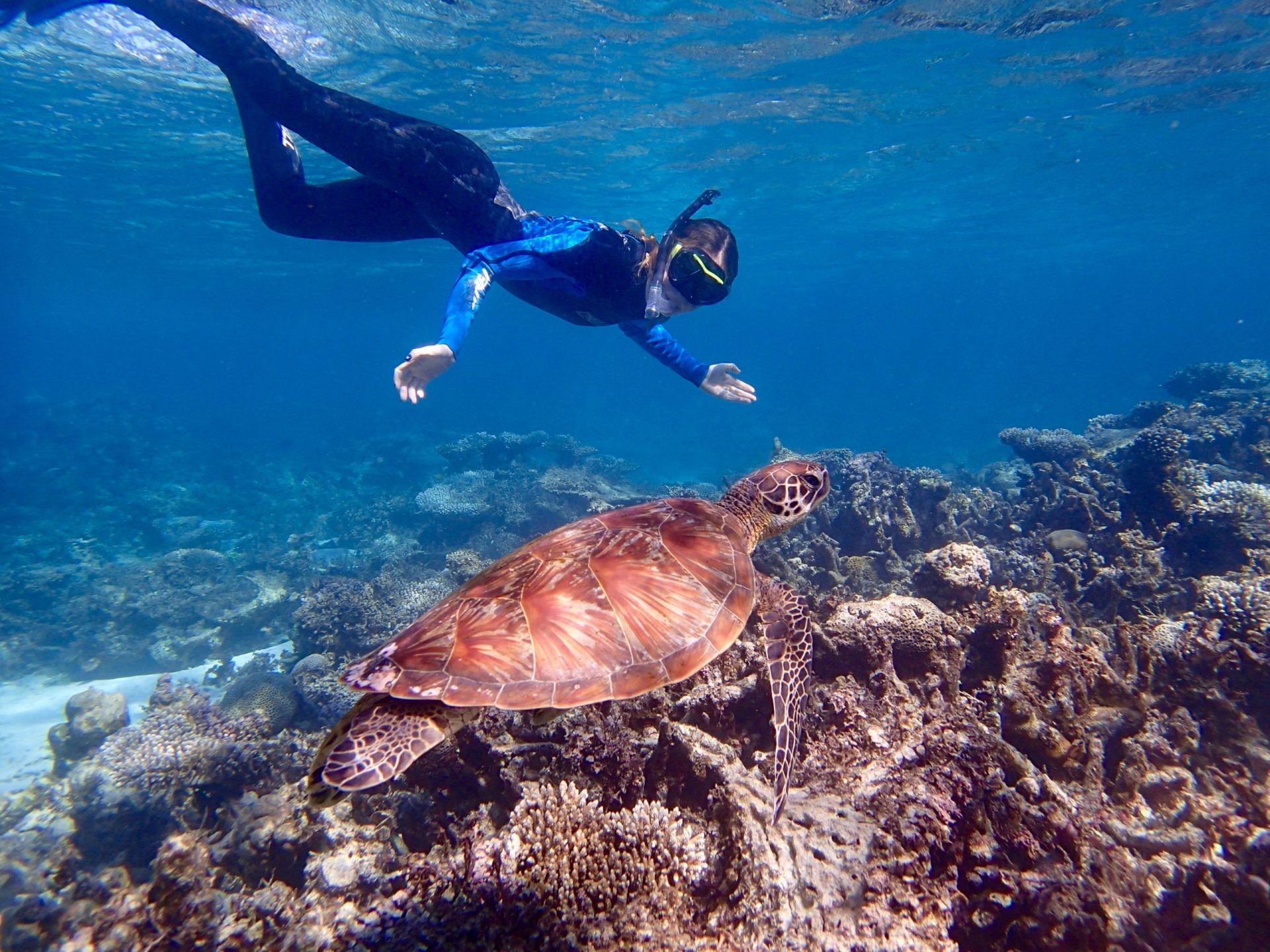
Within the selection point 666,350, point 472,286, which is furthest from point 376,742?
point 666,350

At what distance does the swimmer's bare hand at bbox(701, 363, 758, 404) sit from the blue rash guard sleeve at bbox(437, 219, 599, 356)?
166 cm

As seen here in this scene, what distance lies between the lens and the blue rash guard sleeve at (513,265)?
4.78m

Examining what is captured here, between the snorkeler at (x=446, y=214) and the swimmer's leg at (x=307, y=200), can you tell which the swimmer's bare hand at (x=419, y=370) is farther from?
the swimmer's leg at (x=307, y=200)

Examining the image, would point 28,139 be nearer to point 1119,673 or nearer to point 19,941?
point 19,941

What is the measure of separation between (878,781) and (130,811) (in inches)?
238

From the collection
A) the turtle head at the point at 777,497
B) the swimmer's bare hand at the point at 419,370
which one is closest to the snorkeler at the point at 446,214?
the swimmer's bare hand at the point at 419,370

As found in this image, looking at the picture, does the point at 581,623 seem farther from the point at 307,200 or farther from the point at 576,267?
the point at 307,200

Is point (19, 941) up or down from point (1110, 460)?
down

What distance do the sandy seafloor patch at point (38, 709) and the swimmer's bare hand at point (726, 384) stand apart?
→ 345 inches

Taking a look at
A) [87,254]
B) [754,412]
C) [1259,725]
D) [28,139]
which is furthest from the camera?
[754,412]

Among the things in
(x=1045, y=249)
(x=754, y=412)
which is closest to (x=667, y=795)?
(x=754, y=412)

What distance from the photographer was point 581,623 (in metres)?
3.09

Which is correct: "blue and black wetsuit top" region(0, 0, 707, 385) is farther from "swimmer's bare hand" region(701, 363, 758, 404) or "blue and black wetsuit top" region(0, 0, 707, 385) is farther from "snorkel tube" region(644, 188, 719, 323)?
"snorkel tube" region(644, 188, 719, 323)

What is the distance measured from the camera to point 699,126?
18891 millimetres
